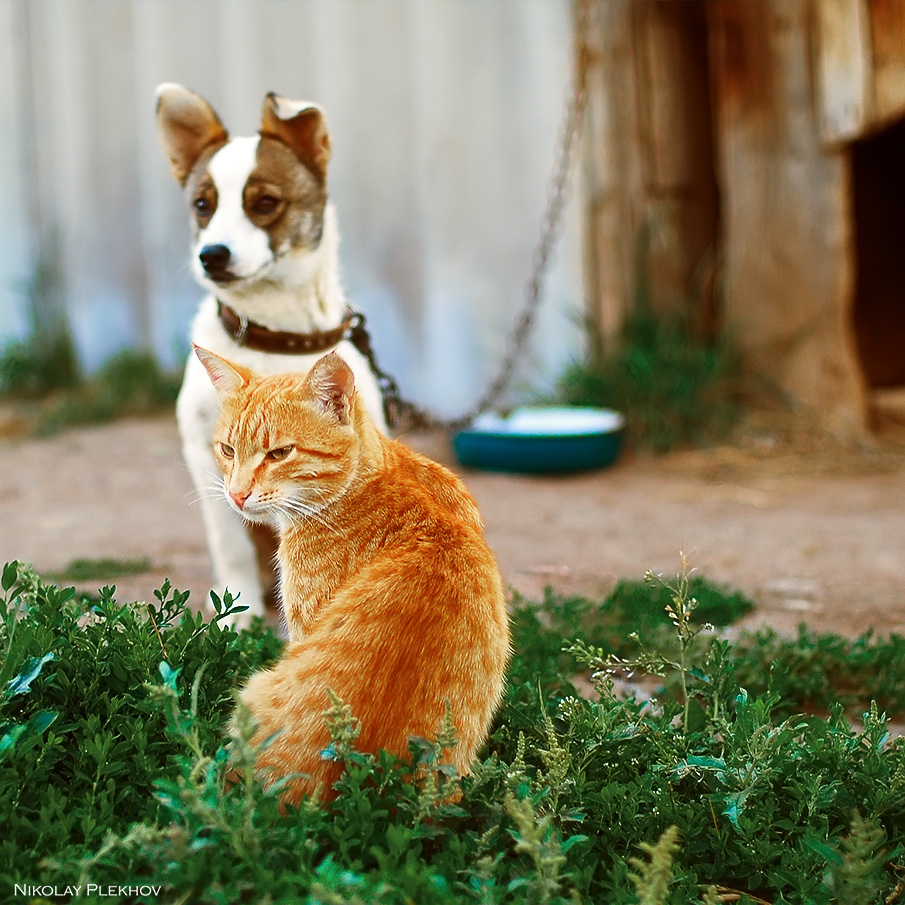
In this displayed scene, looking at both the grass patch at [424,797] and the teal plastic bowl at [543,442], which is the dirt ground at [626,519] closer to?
the teal plastic bowl at [543,442]

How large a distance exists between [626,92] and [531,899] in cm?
436

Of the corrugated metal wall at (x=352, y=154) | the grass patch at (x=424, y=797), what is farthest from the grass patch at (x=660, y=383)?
the grass patch at (x=424, y=797)

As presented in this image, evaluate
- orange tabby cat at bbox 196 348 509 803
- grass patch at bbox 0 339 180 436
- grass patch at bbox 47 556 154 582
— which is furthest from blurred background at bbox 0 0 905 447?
orange tabby cat at bbox 196 348 509 803

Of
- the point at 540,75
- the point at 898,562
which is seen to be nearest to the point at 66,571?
the point at 898,562

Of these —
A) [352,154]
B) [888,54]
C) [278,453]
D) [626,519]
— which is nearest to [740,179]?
[888,54]

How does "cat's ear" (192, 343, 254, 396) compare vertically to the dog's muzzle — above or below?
below

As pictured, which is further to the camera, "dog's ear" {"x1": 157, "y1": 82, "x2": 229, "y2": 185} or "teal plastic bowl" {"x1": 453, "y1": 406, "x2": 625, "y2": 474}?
"teal plastic bowl" {"x1": 453, "y1": 406, "x2": 625, "y2": 474}

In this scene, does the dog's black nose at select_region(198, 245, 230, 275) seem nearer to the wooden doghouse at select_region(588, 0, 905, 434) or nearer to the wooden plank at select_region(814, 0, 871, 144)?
the wooden doghouse at select_region(588, 0, 905, 434)

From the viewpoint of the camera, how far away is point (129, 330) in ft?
20.5

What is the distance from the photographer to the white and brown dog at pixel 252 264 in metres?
2.54

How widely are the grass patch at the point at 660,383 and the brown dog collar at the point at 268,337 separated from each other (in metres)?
2.47

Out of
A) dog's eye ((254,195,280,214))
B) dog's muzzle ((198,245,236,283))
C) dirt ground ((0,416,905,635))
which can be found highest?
dog's eye ((254,195,280,214))

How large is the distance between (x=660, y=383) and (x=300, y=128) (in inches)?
100

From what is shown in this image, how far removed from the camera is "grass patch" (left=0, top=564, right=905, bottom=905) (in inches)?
52.4
